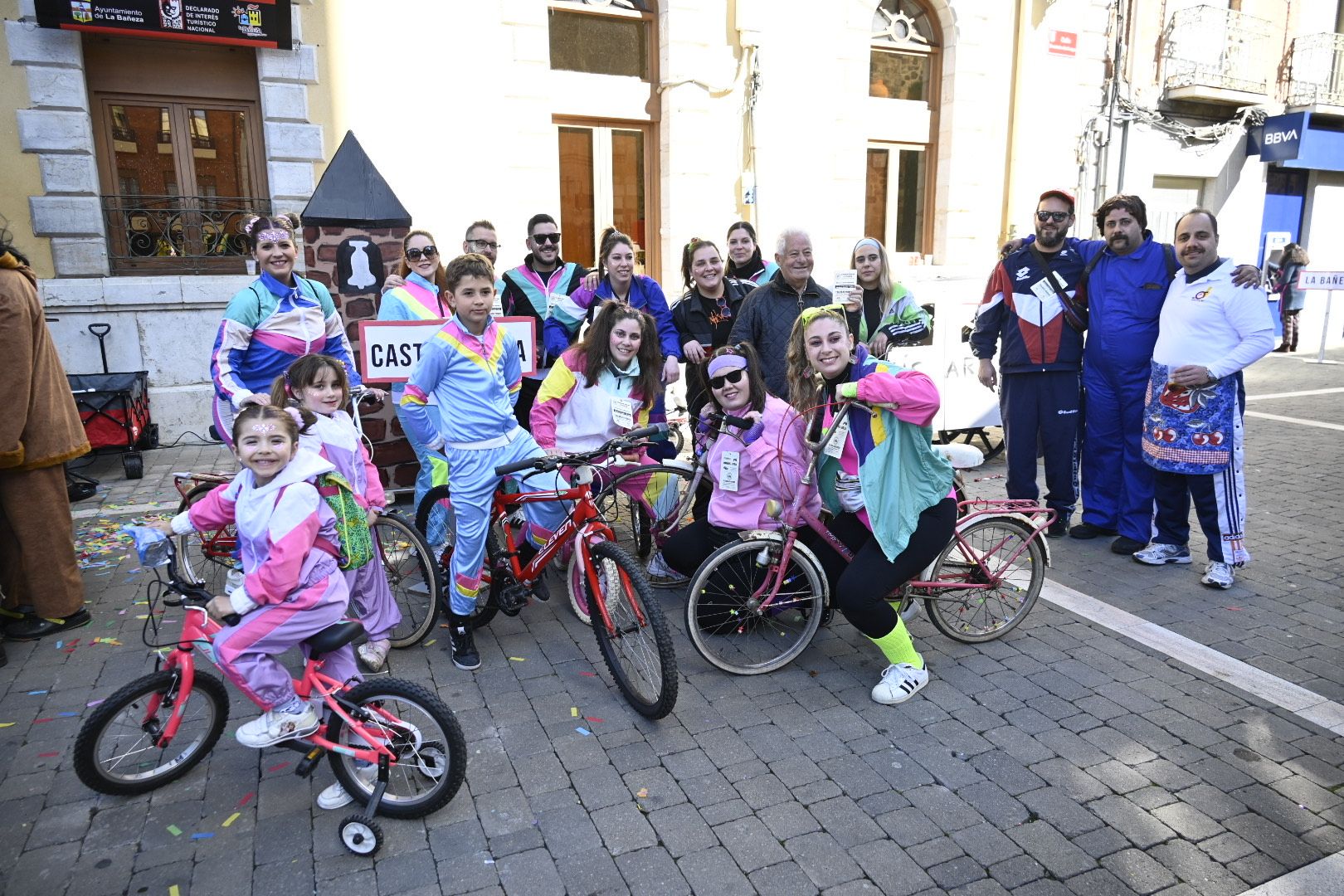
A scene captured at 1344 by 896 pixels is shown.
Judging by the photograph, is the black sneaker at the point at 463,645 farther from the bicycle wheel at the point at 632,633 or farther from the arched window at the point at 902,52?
the arched window at the point at 902,52

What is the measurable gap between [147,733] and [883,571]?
2.90 metres

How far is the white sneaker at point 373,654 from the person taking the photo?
401cm

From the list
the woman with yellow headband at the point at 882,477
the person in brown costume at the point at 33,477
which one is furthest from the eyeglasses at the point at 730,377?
the person in brown costume at the point at 33,477

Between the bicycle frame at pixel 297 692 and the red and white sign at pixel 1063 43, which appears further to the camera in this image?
the red and white sign at pixel 1063 43

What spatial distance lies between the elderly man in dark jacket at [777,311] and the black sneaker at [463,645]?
7.44 feet

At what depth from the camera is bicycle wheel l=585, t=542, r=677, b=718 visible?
343cm

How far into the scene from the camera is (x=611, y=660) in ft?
12.3

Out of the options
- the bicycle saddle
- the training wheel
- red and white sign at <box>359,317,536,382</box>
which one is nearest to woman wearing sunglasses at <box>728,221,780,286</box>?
red and white sign at <box>359,317,536,382</box>

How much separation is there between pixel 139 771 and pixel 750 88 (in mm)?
9634

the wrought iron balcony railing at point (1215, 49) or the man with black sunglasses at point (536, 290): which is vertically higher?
the wrought iron balcony railing at point (1215, 49)

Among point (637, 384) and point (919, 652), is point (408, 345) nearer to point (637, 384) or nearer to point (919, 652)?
point (637, 384)

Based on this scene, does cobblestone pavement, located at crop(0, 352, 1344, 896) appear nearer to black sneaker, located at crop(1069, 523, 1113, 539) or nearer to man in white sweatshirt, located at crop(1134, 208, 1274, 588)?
man in white sweatshirt, located at crop(1134, 208, 1274, 588)

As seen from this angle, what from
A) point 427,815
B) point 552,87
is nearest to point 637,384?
point 427,815

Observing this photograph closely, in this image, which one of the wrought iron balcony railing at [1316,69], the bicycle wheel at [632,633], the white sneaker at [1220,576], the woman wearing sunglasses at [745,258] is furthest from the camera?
the wrought iron balcony railing at [1316,69]
